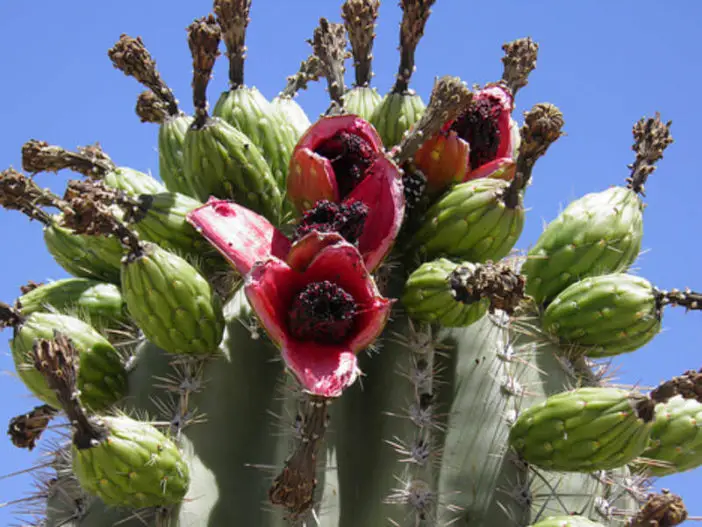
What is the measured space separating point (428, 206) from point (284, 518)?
1401 millimetres

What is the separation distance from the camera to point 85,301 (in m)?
3.79

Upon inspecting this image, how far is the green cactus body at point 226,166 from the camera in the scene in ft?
12.1

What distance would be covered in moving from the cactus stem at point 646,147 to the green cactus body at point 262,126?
5.06ft

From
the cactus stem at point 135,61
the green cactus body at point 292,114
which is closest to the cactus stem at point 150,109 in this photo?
the cactus stem at point 135,61

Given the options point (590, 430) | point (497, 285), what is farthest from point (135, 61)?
point (590, 430)

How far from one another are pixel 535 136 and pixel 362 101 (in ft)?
4.04

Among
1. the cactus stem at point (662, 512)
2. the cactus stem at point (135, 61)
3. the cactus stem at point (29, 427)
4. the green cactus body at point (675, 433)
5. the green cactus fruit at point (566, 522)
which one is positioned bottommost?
the green cactus fruit at point (566, 522)

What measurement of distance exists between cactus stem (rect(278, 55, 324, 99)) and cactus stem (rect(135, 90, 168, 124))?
2.45 ft

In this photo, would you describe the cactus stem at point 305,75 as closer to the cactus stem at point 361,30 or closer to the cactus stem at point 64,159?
the cactus stem at point 361,30

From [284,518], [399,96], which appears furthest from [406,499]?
[399,96]

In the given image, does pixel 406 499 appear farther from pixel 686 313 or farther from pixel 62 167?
pixel 62 167

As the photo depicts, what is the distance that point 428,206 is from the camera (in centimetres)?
373

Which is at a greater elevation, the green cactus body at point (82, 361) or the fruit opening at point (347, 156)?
the fruit opening at point (347, 156)

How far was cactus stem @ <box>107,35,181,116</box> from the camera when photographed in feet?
12.8
